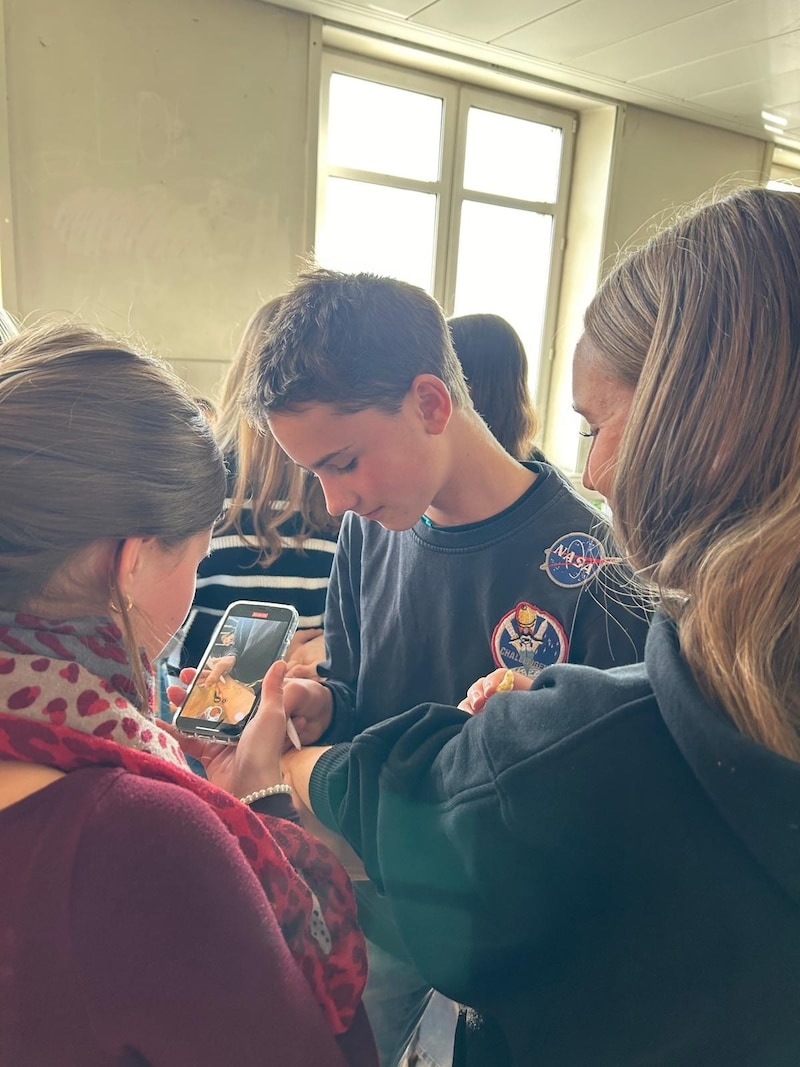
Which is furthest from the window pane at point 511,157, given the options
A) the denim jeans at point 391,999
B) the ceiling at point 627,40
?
the denim jeans at point 391,999

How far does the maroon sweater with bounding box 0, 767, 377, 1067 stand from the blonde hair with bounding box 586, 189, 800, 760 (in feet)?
1.30

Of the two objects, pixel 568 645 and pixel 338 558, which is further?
pixel 338 558

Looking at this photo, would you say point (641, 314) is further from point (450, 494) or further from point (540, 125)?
point (540, 125)

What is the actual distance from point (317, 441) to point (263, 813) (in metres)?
0.53

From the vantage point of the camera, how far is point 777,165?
191 inches

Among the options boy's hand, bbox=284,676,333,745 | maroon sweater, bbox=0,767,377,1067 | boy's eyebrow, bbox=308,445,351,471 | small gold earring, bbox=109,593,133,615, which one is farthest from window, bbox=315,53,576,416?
maroon sweater, bbox=0,767,377,1067

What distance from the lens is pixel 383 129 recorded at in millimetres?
3699

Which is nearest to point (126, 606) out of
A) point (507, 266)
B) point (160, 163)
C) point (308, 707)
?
point (308, 707)

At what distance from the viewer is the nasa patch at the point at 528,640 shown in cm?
101

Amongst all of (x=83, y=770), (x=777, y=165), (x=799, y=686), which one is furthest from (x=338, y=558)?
(x=777, y=165)

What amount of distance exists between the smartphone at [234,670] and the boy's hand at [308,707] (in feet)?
0.22

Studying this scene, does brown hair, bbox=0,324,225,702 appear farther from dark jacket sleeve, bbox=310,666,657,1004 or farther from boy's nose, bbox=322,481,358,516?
boy's nose, bbox=322,481,358,516

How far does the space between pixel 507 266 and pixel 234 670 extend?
12.4 feet

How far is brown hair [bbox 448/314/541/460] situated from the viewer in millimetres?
2064
